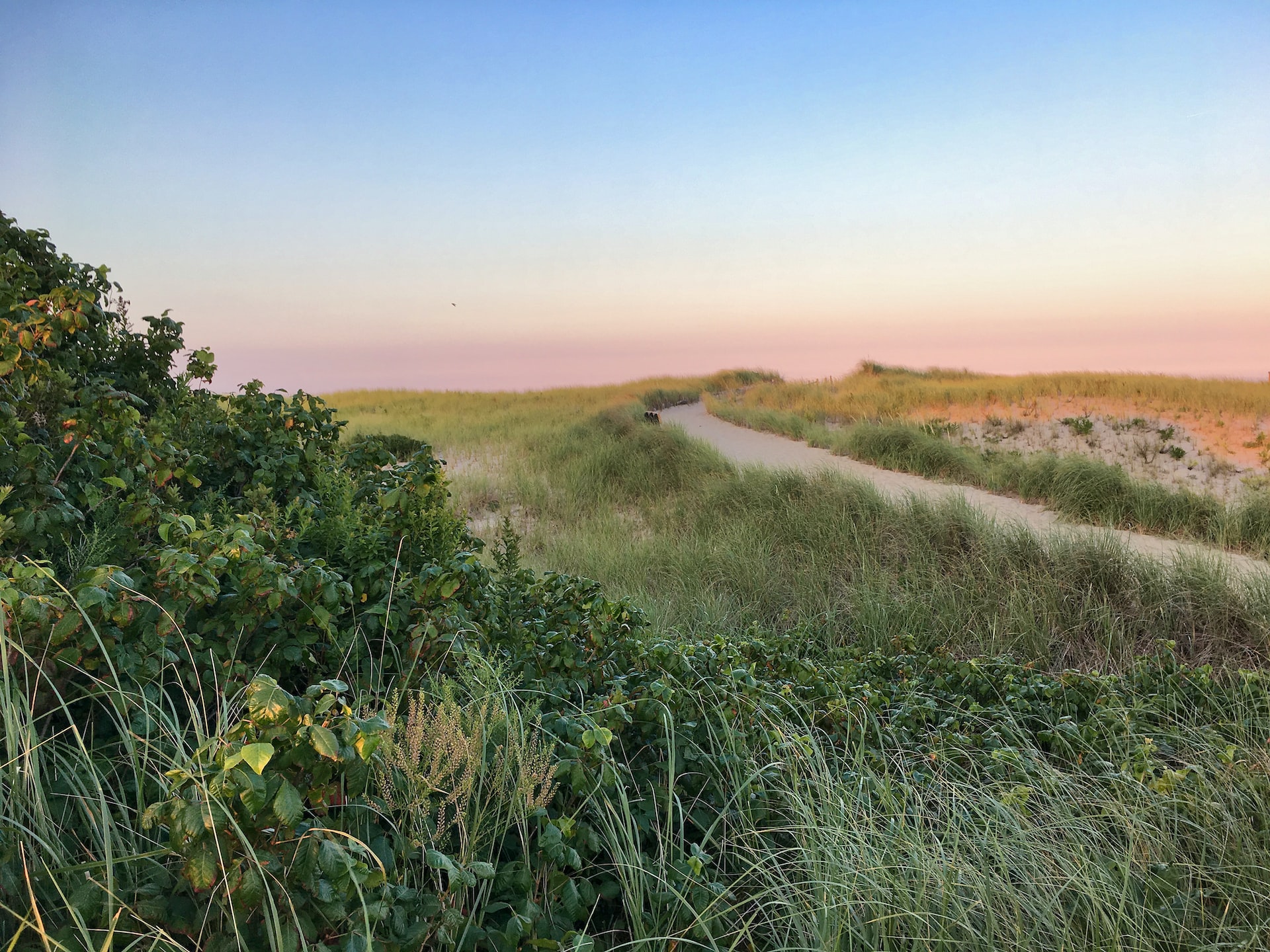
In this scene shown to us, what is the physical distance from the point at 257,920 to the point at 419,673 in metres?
1.26

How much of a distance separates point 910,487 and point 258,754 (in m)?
9.89

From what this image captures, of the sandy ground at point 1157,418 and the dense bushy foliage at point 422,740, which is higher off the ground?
the sandy ground at point 1157,418

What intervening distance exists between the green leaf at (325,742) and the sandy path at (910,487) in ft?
19.6

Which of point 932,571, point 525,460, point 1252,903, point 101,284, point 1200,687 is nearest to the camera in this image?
point 1252,903

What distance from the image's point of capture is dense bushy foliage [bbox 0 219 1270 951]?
5.08 ft

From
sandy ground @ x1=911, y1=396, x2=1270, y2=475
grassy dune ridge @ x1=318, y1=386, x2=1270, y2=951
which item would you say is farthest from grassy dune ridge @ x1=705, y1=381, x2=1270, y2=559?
grassy dune ridge @ x1=318, y1=386, x2=1270, y2=951

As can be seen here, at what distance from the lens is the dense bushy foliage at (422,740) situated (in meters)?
1.55

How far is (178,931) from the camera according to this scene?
1.51m

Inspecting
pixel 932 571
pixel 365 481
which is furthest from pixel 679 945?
pixel 932 571

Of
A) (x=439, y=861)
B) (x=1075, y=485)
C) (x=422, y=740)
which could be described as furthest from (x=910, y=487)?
(x=439, y=861)

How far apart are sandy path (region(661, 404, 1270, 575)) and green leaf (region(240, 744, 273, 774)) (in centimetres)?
609

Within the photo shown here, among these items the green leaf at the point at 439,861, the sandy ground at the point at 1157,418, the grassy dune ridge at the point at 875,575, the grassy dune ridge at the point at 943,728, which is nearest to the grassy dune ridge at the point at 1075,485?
the sandy ground at the point at 1157,418

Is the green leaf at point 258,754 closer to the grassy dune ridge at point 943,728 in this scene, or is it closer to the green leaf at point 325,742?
the green leaf at point 325,742

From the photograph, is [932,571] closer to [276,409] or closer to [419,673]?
[419,673]
